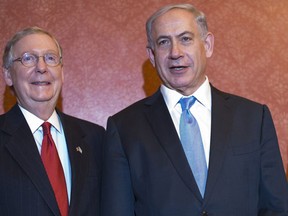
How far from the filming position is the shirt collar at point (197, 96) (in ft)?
5.65

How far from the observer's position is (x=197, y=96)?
5.64 ft

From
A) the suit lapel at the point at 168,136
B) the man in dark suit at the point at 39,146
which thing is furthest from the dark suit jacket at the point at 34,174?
the suit lapel at the point at 168,136

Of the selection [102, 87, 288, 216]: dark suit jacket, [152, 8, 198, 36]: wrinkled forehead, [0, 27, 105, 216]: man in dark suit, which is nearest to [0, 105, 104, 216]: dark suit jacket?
[0, 27, 105, 216]: man in dark suit

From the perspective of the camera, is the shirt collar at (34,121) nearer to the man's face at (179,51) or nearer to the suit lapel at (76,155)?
the suit lapel at (76,155)

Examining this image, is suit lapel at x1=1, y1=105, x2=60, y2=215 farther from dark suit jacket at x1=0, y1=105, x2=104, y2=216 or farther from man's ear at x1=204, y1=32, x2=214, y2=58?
man's ear at x1=204, y1=32, x2=214, y2=58

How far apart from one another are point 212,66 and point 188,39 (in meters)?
0.72

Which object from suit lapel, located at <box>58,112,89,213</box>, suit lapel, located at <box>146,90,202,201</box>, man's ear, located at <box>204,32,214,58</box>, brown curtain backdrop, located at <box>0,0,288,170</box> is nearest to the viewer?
suit lapel, located at <box>146,90,202,201</box>

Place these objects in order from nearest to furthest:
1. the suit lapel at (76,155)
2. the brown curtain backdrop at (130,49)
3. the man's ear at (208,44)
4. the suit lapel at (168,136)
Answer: the suit lapel at (168,136) < the suit lapel at (76,155) < the man's ear at (208,44) < the brown curtain backdrop at (130,49)

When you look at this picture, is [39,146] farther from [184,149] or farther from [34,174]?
[184,149]

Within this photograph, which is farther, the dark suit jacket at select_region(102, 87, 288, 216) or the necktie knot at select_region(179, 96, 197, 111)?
the necktie knot at select_region(179, 96, 197, 111)

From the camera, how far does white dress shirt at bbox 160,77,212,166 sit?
5.52 feet

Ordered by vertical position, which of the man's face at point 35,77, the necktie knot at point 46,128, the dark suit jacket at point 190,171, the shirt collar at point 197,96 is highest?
the man's face at point 35,77

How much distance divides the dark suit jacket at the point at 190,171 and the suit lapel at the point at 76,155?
110 mm

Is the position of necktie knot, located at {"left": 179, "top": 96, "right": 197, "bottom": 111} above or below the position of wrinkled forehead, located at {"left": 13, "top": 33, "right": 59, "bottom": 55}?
below
